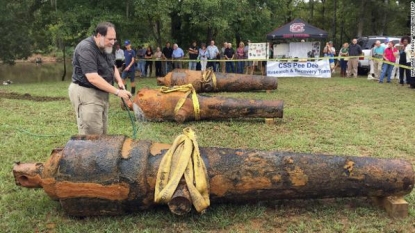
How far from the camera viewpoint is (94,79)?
4168mm

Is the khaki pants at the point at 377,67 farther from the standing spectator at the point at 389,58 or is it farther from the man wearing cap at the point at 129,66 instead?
the man wearing cap at the point at 129,66

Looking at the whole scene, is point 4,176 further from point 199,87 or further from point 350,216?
point 199,87

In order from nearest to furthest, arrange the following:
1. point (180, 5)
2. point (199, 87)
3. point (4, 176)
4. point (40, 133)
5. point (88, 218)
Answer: point (88, 218), point (4, 176), point (40, 133), point (199, 87), point (180, 5)

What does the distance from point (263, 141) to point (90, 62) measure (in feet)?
10.5

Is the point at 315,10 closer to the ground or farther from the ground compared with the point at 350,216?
Answer: farther from the ground

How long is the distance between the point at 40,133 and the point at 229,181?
14.6 ft

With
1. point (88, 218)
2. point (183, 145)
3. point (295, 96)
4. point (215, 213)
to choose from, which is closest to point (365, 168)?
point (215, 213)

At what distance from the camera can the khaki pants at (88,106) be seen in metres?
4.45

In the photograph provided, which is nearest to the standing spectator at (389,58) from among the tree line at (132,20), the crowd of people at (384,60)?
the crowd of people at (384,60)

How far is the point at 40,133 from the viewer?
693 cm

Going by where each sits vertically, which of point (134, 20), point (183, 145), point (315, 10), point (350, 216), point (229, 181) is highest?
point (315, 10)

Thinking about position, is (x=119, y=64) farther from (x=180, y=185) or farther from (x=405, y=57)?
(x=180, y=185)

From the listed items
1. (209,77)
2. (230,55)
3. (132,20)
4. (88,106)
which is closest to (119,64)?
(209,77)

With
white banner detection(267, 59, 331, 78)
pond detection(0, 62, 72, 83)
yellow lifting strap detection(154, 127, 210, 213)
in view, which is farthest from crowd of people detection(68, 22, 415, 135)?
pond detection(0, 62, 72, 83)
